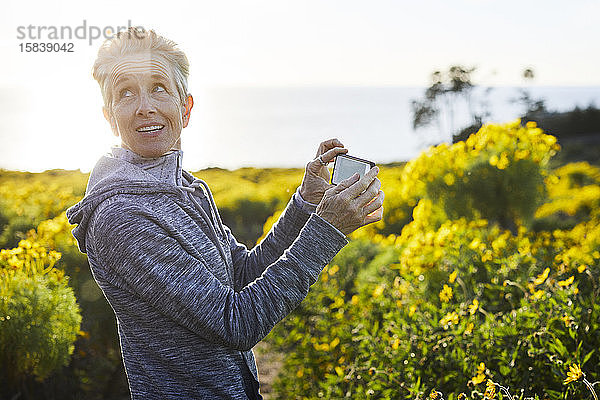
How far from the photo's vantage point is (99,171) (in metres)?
1.24

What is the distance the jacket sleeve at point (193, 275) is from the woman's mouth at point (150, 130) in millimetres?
196

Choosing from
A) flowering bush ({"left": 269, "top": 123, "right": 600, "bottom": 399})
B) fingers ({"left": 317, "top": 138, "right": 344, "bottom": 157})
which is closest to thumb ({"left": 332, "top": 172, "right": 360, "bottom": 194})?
fingers ({"left": 317, "top": 138, "right": 344, "bottom": 157})

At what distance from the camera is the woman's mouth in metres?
1.22

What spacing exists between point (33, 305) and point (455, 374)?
1.94 metres

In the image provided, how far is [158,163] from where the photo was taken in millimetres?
1262

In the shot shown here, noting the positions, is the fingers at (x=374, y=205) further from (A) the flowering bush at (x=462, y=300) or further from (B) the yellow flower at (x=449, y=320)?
(B) the yellow flower at (x=449, y=320)

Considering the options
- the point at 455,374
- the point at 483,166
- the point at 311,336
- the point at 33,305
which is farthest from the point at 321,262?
the point at 483,166

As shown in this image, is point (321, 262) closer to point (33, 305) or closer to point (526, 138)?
point (33, 305)

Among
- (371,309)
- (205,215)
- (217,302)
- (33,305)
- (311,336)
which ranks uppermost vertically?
(205,215)

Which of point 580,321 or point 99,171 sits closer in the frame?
point 99,171

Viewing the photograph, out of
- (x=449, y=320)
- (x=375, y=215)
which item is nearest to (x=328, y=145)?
(x=375, y=215)

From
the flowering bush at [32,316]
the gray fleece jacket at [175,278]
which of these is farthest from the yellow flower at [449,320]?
the flowering bush at [32,316]

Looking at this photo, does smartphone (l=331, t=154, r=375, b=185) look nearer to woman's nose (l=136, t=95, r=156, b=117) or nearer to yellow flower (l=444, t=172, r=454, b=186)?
woman's nose (l=136, t=95, r=156, b=117)

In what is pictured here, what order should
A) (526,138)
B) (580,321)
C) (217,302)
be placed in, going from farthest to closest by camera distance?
(526,138), (580,321), (217,302)
